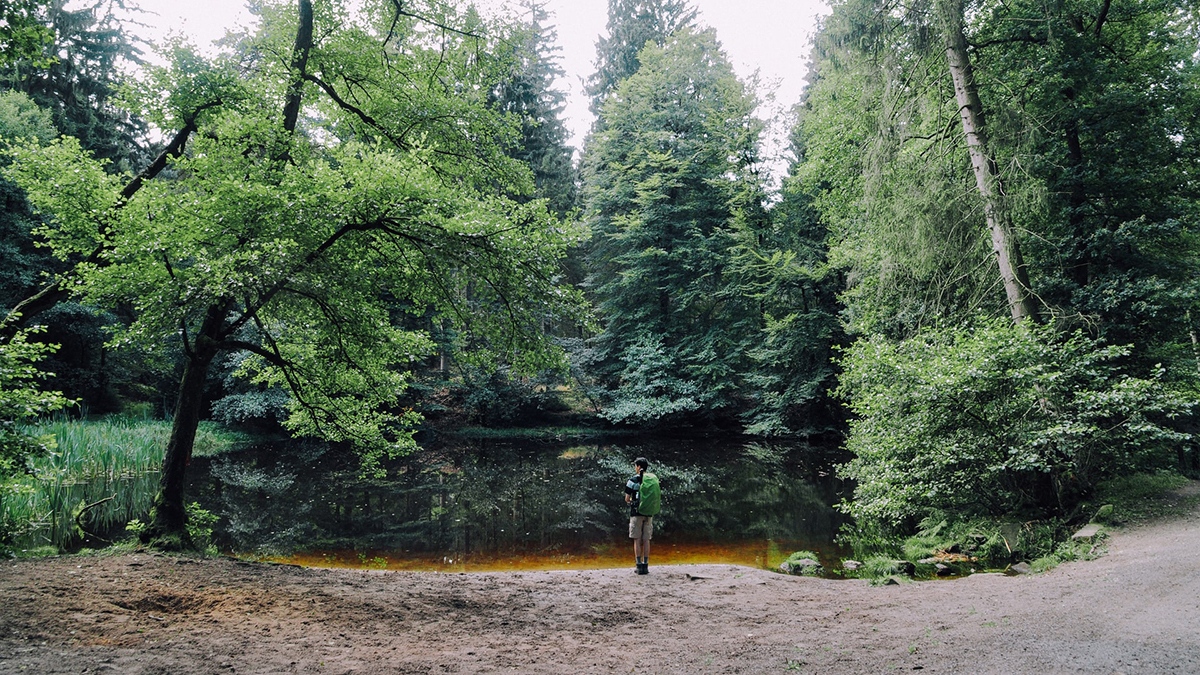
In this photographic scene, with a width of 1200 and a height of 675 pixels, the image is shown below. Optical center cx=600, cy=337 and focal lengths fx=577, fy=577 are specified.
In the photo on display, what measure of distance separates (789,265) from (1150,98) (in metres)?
13.5

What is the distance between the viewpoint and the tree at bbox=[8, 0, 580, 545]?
6293mm

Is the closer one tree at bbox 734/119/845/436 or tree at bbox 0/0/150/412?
tree at bbox 0/0/150/412

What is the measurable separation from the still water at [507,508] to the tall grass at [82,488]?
1421 millimetres

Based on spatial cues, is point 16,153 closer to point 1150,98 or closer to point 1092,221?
point 1092,221

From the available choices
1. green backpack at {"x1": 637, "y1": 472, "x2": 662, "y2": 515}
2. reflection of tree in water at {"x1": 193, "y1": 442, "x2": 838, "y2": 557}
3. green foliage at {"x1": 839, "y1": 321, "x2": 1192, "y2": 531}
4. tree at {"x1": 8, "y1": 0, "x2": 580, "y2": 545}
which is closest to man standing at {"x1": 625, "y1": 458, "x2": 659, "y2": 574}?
green backpack at {"x1": 637, "y1": 472, "x2": 662, "y2": 515}

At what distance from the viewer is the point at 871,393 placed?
32.5 feet

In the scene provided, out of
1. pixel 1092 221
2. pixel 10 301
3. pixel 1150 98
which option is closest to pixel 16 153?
pixel 1092 221

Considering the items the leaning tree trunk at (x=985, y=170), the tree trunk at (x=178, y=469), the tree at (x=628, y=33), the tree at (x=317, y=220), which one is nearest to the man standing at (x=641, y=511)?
the tree at (x=317, y=220)

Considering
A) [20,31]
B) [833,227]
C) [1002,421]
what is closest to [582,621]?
[20,31]

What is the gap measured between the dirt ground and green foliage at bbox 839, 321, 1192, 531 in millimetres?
1602

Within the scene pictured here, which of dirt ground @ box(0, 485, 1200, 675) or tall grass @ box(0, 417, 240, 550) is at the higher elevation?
tall grass @ box(0, 417, 240, 550)

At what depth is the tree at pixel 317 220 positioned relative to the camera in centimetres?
629

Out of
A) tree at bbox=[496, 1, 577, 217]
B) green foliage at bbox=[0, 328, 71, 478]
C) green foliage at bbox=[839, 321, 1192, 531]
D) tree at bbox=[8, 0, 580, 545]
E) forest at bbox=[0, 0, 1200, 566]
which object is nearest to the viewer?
green foliage at bbox=[0, 328, 71, 478]

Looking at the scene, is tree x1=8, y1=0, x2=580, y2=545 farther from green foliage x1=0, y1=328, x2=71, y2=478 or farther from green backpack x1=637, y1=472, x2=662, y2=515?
green backpack x1=637, y1=472, x2=662, y2=515
